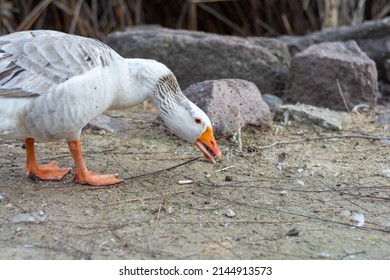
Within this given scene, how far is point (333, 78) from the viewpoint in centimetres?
696

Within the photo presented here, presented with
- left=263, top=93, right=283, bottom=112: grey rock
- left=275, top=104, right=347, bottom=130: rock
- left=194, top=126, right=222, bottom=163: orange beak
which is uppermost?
left=194, top=126, right=222, bottom=163: orange beak

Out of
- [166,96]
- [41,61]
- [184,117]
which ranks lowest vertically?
[184,117]

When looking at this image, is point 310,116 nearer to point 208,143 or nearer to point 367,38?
point 208,143

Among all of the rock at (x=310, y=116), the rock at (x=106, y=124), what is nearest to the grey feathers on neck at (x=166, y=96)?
the rock at (x=106, y=124)

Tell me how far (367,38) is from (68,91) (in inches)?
214

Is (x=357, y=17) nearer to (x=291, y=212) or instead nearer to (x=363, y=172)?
(x=363, y=172)

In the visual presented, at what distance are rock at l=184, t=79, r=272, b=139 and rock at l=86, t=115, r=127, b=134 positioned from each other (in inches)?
32.2

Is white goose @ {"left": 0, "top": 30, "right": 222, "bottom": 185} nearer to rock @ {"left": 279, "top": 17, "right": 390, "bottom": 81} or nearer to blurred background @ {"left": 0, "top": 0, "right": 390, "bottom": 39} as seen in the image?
rock @ {"left": 279, "top": 17, "right": 390, "bottom": 81}

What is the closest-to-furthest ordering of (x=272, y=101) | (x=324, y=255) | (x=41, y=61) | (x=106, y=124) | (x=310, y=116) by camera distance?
(x=324, y=255) < (x=41, y=61) < (x=106, y=124) < (x=310, y=116) < (x=272, y=101)

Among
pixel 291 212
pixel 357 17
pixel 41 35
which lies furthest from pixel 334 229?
pixel 357 17

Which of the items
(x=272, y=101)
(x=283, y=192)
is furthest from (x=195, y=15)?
(x=283, y=192)

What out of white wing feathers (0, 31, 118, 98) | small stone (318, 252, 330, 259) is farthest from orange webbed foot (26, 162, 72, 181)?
small stone (318, 252, 330, 259)

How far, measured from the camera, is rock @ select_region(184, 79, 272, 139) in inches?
224

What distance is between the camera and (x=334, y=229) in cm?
399
